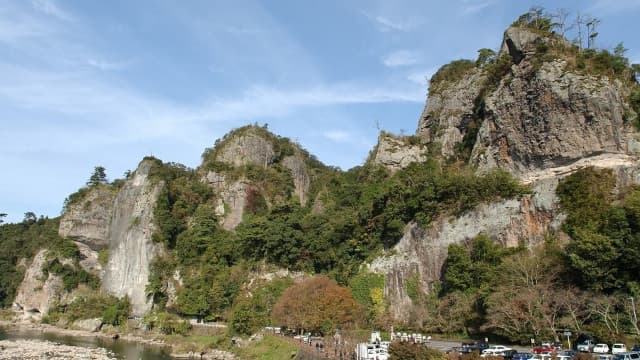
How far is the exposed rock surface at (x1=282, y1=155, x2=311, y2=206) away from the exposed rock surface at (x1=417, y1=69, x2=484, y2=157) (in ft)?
95.9

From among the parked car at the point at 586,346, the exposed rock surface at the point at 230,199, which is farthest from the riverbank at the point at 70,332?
the parked car at the point at 586,346

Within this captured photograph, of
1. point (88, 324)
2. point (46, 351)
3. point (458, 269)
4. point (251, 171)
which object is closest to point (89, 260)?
point (88, 324)

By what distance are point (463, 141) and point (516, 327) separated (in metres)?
30.2

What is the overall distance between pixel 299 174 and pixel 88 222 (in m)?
39.2

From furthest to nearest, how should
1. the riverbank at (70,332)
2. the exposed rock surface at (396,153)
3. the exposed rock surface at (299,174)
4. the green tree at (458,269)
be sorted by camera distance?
1. the exposed rock surface at (299,174)
2. the exposed rock surface at (396,153)
3. the riverbank at (70,332)
4. the green tree at (458,269)

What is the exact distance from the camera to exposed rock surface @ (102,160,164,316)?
80.7 m

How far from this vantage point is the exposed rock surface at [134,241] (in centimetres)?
A: 8069

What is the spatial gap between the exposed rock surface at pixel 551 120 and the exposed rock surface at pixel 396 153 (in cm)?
1441

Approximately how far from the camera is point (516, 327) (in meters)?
37.2

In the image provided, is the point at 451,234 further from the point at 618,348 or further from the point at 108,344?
the point at 108,344

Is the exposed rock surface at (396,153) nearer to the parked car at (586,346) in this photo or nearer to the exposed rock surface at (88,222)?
the parked car at (586,346)

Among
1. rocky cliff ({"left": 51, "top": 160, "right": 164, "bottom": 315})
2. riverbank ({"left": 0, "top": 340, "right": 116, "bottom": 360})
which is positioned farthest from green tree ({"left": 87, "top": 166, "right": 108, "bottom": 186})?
riverbank ({"left": 0, "top": 340, "right": 116, "bottom": 360})

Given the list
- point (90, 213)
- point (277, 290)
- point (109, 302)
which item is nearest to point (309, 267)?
point (277, 290)

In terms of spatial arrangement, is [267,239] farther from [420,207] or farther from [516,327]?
[516,327]
